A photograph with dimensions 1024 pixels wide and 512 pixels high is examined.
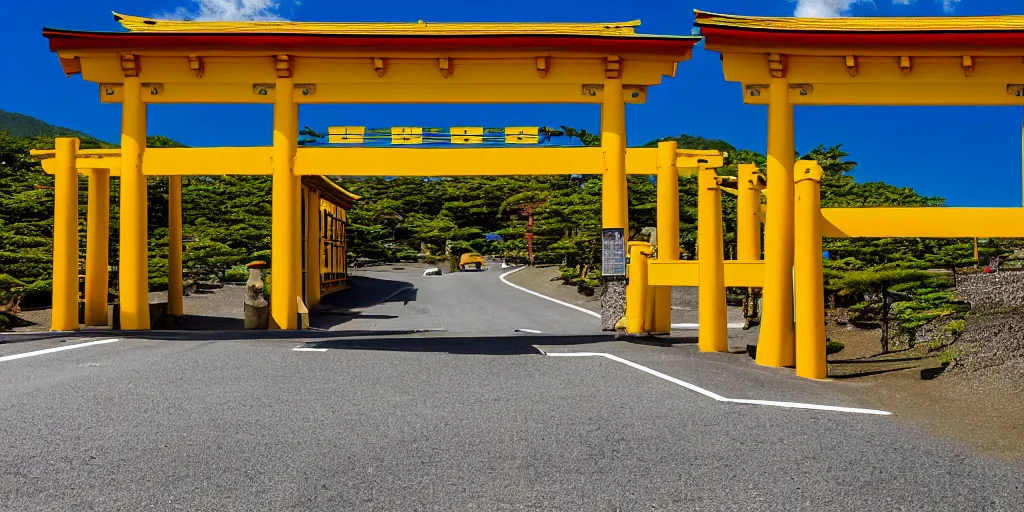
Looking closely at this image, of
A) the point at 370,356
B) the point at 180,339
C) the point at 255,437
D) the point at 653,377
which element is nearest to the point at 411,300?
the point at 180,339

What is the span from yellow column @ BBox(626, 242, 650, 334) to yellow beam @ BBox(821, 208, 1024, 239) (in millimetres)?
3599

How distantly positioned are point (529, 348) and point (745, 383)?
12.1 feet

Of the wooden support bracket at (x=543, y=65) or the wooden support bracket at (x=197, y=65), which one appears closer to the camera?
the wooden support bracket at (x=543, y=65)

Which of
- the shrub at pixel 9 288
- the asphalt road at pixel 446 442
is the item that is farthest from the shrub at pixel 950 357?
the shrub at pixel 9 288

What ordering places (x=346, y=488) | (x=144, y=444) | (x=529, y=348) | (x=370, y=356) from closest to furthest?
(x=346, y=488) → (x=144, y=444) → (x=370, y=356) → (x=529, y=348)

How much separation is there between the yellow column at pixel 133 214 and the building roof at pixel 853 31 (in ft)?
35.5

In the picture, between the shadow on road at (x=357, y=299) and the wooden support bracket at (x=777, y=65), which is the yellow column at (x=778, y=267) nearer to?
the wooden support bracket at (x=777, y=65)

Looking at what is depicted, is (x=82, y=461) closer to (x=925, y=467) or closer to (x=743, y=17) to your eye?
(x=925, y=467)

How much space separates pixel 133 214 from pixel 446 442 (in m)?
11.5

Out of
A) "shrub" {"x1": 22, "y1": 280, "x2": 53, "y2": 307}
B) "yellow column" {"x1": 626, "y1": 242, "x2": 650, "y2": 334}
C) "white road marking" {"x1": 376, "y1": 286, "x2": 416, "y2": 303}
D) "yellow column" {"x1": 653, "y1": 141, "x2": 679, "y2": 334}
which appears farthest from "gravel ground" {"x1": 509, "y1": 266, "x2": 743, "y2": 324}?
"shrub" {"x1": 22, "y1": 280, "x2": 53, "y2": 307}

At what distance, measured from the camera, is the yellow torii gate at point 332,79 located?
12867 mm

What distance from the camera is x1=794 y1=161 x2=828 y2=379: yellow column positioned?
8.70m

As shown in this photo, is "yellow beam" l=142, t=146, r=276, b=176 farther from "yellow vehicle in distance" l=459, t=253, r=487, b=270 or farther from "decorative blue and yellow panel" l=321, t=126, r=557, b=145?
"yellow vehicle in distance" l=459, t=253, r=487, b=270

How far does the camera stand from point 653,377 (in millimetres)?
7938
